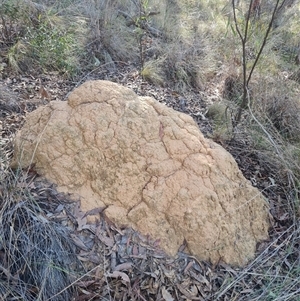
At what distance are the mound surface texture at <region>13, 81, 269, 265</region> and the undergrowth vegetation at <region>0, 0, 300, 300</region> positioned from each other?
23 cm

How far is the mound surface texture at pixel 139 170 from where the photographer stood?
6.96 ft

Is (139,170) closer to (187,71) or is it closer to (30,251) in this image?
(30,251)

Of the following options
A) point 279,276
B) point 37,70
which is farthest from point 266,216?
point 37,70

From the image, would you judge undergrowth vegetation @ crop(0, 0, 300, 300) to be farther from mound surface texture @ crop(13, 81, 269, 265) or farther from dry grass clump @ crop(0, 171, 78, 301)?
mound surface texture @ crop(13, 81, 269, 265)

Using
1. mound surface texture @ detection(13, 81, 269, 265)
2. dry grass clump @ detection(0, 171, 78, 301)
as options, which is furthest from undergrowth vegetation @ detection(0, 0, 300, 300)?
mound surface texture @ detection(13, 81, 269, 265)

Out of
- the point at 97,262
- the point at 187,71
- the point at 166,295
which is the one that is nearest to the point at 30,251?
the point at 97,262

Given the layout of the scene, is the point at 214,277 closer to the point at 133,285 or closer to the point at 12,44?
the point at 133,285

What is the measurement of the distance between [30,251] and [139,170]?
0.76 metres

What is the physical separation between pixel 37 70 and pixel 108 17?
152 centimetres

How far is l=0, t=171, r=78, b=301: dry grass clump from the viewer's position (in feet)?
5.69

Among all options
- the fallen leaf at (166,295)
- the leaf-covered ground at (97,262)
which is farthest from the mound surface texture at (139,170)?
the fallen leaf at (166,295)

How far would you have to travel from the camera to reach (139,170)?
218 cm

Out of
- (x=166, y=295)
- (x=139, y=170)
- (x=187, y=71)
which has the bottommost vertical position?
(x=166, y=295)

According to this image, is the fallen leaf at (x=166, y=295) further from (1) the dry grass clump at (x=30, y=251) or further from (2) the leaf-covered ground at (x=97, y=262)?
(1) the dry grass clump at (x=30, y=251)
